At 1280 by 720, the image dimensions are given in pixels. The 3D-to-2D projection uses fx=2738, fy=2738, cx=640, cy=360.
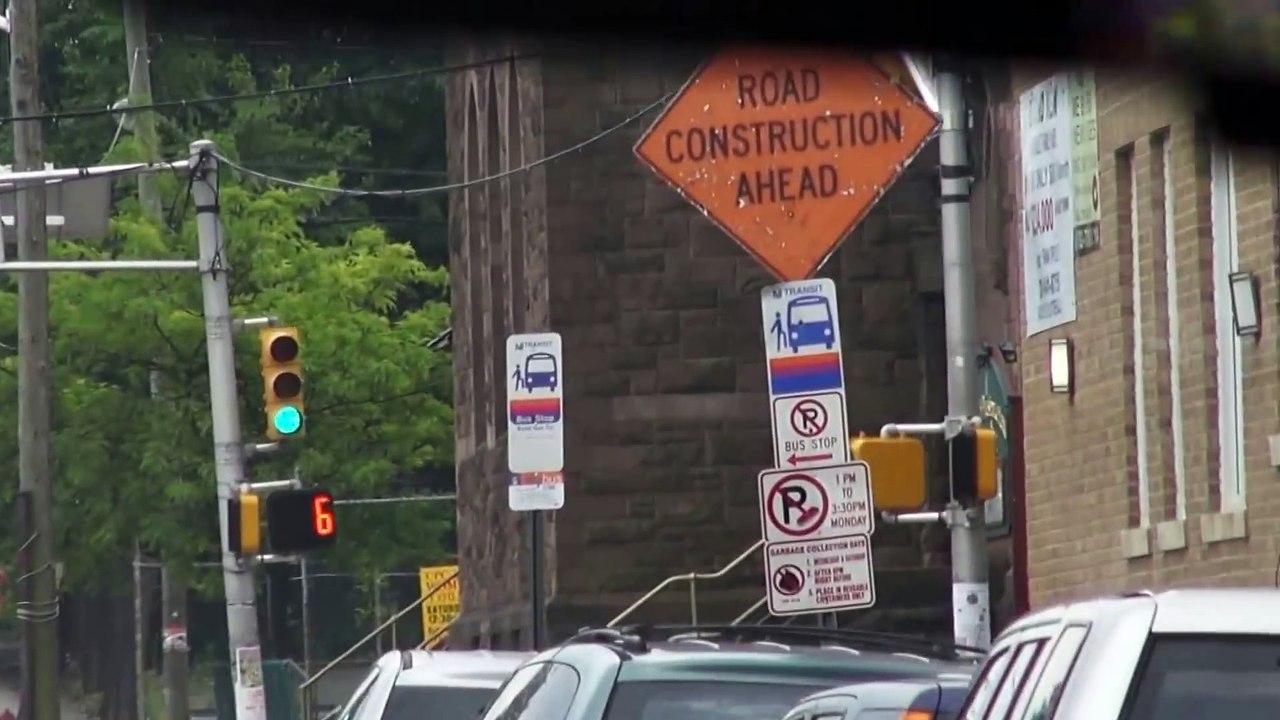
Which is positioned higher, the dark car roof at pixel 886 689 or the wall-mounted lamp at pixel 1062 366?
the wall-mounted lamp at pixel 1062 366

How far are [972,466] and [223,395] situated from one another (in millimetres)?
10540

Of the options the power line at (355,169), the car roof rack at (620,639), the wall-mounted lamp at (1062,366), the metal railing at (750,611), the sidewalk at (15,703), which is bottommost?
the sidewalk at (15,703)

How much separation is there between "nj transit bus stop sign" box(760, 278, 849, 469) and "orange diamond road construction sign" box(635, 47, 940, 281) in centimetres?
20

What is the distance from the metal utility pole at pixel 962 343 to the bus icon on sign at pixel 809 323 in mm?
1235

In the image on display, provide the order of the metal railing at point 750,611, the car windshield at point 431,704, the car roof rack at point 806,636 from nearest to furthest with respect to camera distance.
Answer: the car roof rack at point 806,636 → the car windshield at point 431,704 → the metal railing at point 750,611

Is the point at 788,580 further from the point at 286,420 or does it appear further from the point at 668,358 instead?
the point at 668,358

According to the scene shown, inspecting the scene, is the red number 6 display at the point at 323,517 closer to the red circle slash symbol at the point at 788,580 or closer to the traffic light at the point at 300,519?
the traffic light at the point at 300,519

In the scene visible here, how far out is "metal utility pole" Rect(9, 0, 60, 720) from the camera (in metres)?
29.4

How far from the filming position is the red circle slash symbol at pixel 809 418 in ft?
44.2

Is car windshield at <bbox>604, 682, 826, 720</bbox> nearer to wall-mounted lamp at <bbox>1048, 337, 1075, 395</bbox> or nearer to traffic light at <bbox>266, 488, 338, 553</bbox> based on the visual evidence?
wall-mounted lamp at <bbox>1048, 337, 1075, 395</bbox>

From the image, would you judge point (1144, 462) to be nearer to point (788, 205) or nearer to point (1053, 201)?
point (1053, 201)

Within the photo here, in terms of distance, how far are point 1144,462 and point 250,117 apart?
30.3 meters

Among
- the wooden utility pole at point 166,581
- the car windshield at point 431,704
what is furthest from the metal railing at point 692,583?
the car windshield at point 431,704

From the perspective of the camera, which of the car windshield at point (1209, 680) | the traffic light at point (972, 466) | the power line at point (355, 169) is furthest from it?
the power line at point (355, 169)
